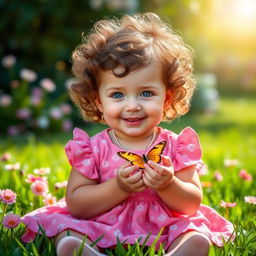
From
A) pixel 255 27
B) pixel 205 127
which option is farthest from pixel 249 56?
pixel 205 127

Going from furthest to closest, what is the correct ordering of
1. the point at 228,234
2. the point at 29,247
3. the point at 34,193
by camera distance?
1. the point at 34,193
2. the point at 228,234
3. the point at 29,247

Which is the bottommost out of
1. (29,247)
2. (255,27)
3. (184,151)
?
(29,247)

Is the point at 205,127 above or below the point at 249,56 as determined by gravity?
Result: below

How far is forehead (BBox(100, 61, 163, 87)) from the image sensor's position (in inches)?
97.5

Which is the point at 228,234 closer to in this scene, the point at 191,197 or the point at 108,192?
the point at 191,197

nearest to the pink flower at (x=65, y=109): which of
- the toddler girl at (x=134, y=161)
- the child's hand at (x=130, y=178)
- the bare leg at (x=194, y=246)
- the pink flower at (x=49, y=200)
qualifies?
the pink flower at (x=49, y=200)

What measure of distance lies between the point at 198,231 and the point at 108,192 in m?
0.39

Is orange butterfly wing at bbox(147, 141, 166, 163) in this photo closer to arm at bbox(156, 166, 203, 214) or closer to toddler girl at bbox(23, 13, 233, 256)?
toddler girl at bbox(23, 13, 233, 256)

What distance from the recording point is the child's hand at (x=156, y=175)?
230 cm

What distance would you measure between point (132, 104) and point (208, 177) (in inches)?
55.2

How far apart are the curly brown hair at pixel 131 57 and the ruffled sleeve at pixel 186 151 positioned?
0.59 feet

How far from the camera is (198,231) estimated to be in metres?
2.40

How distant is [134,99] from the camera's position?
248cm

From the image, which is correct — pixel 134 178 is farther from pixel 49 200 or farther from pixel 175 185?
pixel 49 200
